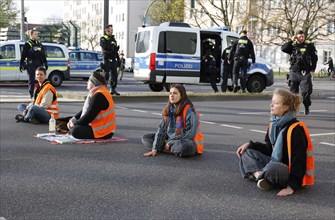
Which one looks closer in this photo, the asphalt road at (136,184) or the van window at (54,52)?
the asphalt road at (136,184)

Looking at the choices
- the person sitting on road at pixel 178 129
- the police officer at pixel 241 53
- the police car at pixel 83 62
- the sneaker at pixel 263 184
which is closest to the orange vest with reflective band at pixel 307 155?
the sneaker at pixel 263 184

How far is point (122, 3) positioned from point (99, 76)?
9255 centimetres

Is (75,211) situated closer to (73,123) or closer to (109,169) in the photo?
(109,169)

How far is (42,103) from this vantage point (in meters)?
10.4

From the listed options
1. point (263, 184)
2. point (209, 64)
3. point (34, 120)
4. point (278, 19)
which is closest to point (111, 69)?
point (209, 64)

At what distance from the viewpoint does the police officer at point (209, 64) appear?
1936 centimetres

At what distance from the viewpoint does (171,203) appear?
16.9 ft

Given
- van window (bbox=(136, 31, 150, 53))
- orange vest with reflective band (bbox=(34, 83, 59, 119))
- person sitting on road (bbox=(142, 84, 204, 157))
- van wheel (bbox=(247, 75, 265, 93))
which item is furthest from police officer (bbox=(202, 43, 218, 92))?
person sitting on road (bbox=(142, 84, 204, 157))

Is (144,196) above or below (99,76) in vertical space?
below

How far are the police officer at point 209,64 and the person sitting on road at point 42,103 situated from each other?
963 cm

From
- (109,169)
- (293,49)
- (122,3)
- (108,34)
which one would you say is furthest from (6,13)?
(109,169)

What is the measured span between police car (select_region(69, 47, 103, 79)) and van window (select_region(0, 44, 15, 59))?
6.78 meters

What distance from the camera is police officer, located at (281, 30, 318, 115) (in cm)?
1227

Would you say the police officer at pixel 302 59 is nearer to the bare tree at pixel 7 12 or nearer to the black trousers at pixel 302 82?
the black trousers at pixel 302 82
